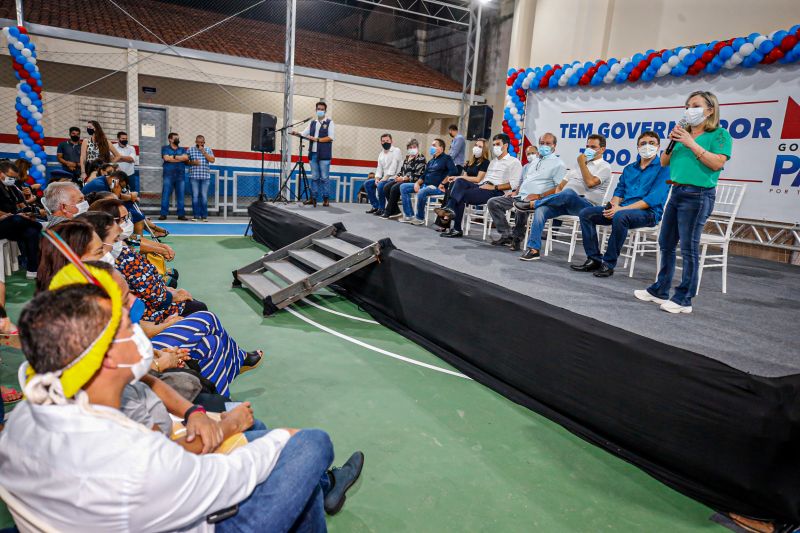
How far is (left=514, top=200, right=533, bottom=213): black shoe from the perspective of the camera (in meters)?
4.71

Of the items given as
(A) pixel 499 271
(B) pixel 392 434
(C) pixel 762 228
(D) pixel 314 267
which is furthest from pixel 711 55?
(B) pixel 392 434

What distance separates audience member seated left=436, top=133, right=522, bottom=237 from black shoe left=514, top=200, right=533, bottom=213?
66cm

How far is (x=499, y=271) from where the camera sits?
3.79 meters

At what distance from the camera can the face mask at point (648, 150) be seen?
385cm

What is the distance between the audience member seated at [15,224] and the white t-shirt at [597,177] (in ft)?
16.7

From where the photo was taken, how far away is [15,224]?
4.56m

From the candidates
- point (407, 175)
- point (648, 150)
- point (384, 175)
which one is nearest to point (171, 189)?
point (384, 175)

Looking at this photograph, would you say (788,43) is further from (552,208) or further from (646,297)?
(646,297)

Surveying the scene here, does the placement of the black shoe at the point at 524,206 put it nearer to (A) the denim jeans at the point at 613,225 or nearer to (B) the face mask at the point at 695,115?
(A) the denim jeans at the point at 613,225

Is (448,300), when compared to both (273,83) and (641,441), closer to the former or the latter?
(641,441)

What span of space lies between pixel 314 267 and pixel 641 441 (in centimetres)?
313

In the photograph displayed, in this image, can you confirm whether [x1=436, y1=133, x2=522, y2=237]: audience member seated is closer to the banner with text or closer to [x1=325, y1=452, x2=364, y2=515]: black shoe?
the banner with text

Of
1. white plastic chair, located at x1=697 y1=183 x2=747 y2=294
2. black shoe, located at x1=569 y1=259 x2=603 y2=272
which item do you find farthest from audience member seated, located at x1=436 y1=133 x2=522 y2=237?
white plastic chair, located at x1=697 y1=183 x2=747 y2=294

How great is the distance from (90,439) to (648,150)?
13.4 ft
